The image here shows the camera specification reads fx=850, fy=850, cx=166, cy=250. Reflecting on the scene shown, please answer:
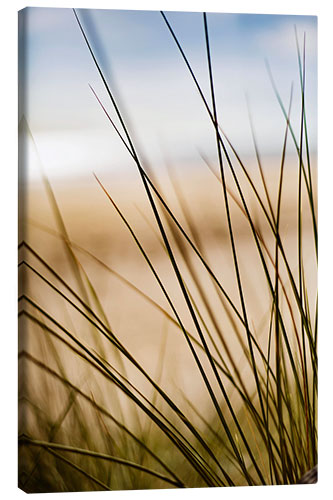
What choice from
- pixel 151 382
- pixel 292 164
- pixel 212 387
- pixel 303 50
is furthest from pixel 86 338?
pixel 303 50

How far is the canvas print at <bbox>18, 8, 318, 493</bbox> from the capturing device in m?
2.98

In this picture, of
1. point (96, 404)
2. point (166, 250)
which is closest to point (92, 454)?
point (96, 404)

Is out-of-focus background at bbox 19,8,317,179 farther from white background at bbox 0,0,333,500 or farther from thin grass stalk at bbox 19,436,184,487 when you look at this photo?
thin grass stalk at bbox 19,436,184,487

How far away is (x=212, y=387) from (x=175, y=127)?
0.95 meters

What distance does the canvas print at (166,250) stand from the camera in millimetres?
2982

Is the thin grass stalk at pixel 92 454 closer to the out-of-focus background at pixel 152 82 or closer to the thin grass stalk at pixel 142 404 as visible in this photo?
the thin grass stalk at pixel 142 404

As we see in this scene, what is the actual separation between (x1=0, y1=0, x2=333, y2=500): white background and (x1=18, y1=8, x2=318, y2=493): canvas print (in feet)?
0.11

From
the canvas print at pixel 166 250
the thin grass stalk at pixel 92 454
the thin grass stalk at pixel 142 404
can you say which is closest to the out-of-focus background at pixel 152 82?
the canvas print at pixel 166 250

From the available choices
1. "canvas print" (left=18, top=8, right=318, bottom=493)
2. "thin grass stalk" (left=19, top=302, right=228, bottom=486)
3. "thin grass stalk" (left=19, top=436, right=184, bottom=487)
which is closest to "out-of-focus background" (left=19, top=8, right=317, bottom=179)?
"canvas print" (left=18, top=8, right=318, bottom=493)
